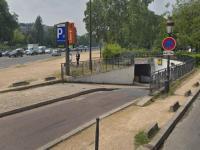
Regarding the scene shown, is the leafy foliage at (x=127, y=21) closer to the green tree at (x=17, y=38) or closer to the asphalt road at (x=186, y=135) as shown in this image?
the green tree at (x=17, y=38)

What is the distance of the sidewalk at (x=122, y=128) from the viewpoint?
9289 mm

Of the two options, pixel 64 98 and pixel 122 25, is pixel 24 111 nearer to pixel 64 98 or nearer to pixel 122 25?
pixel 64 98

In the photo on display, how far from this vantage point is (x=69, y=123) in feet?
43.1

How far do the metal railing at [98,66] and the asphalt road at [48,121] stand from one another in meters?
10.3

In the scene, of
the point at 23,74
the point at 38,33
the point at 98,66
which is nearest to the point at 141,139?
the point at 23,74

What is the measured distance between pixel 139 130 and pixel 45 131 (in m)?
2.70

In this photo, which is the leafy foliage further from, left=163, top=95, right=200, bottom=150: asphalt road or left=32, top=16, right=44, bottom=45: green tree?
left=32, top=16, right=44, bottom=45: green tree

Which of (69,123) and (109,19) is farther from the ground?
(109,19)

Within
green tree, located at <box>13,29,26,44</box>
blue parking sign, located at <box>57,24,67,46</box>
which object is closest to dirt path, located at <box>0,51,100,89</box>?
blue parking sign, located at <box>57,24,67,46</box>

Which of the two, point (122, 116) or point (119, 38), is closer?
point (122, 116)

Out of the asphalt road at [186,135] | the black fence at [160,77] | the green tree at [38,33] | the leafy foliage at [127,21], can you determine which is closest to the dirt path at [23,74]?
the black fence at [160,77]

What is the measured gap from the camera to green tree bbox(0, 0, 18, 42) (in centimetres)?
12825

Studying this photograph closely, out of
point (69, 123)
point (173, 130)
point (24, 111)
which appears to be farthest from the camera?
point (24, 111)

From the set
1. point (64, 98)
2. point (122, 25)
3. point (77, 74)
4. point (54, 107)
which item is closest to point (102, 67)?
point (77, 74)
